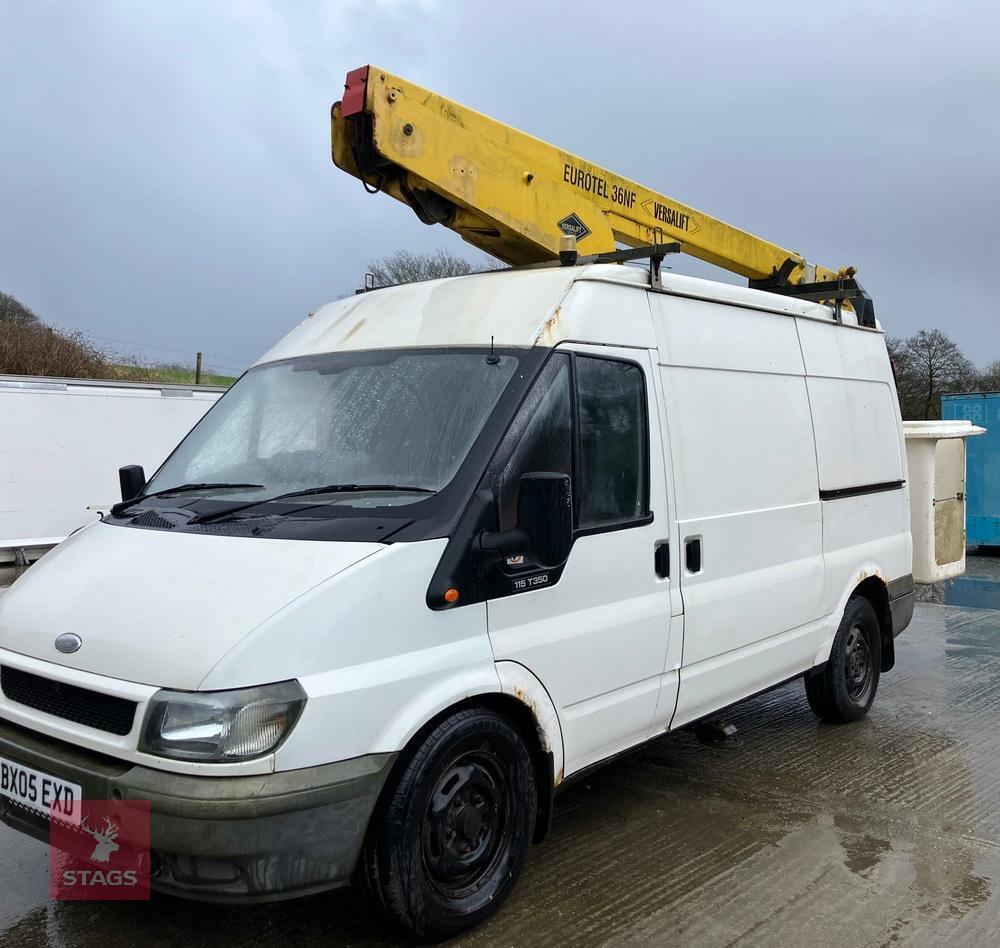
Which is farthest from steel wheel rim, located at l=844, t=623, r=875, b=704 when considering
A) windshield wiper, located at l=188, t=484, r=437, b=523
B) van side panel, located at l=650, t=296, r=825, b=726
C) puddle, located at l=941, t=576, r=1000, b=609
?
puddle, located at l=941, t=576, r=1000, b=609

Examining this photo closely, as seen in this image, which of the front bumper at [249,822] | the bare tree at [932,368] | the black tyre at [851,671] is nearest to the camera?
the front bumper at [249,822]

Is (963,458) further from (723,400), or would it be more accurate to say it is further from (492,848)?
(492,848)

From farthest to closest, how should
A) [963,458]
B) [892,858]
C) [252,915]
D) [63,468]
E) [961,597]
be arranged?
[63,468]
[961,597]
[963,458]
[892,858]
[252,915]

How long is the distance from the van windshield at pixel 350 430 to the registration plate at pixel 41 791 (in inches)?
45.6

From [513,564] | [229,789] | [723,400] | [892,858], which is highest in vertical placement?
[723,400]

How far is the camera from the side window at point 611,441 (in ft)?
11.9

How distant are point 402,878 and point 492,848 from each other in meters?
0.49

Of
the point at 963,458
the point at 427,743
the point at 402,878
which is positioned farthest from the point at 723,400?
the point at 963,458

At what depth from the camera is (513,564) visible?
3229mm

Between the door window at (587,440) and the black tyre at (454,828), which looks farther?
the door window at (587,440)

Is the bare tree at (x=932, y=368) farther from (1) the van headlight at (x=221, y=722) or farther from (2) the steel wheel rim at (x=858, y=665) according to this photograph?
(1) the van headlight at (x=221, y=722)

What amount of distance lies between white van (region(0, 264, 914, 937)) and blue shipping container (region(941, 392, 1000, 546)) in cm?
1087

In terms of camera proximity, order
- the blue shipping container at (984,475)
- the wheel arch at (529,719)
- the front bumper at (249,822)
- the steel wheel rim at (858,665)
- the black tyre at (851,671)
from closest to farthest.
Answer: the front bumper at (249,822) < the wheel arch at (529,719) < the black tyre at (851,671) < the steel wheel rim at (858,665) < the blue shipping container at (984,475)

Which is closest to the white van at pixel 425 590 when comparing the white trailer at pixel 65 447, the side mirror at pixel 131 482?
the side mirror at pixel 131 482
